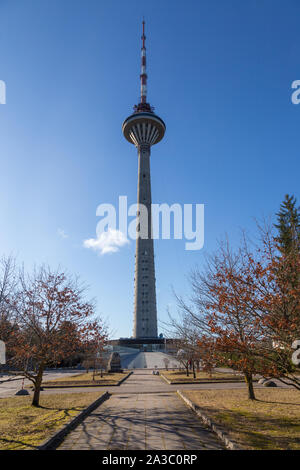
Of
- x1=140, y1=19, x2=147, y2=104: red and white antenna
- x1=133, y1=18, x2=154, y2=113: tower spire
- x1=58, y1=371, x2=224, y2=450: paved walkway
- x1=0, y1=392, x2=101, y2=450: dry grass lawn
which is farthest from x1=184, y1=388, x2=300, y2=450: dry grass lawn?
x1=140, y1=19, x2=147, y2=104: red and white antenna

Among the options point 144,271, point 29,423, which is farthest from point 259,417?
point 144,271

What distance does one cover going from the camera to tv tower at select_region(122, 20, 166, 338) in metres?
75.9

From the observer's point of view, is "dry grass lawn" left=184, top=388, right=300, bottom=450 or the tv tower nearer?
"dry grass lawn" left=184, top=388, right=300, bottom=450

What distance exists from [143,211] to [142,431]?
239 ft

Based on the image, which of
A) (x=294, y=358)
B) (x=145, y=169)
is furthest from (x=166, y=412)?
(x=145, y=169)

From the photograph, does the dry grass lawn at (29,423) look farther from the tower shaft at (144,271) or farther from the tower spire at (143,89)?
the tower spire at (143,89)

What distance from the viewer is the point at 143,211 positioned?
8000 centimetres

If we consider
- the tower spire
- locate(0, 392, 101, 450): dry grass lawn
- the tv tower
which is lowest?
locate(0, 392, 101, 450): dry grass lawn

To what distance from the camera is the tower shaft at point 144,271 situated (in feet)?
248

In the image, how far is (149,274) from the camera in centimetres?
7694

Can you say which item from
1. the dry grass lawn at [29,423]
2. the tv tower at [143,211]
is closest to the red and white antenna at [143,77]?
the tv tower at [143,211]

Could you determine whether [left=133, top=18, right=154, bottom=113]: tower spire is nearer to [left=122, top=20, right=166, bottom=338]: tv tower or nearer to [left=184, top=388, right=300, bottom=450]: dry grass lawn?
[left=122, top=20, right=166, bottom=338]: tv tower

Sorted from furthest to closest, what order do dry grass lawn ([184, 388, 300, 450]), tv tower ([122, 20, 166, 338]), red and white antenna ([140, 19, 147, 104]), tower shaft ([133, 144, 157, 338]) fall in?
red and white antenna ([140, 19, 147, 104]), tv tower ([122, 20, 166, 338]), tower shaft ([133, 144, 157, 338]), dry grass lawn ([184, 388, 300, 450])

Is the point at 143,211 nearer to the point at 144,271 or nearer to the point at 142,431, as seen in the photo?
the point at 144,271
